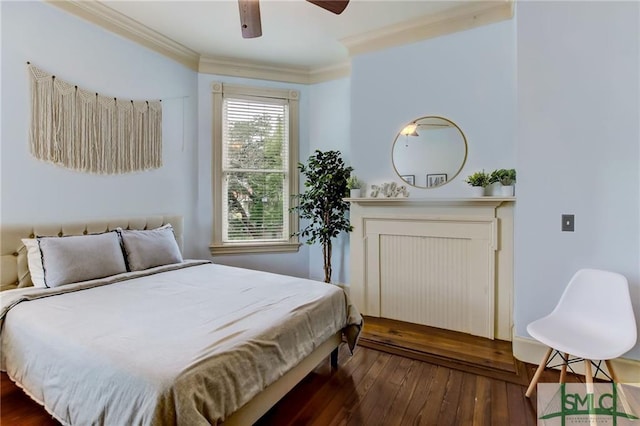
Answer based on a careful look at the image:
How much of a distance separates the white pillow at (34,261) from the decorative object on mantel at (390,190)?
2665 millimetres

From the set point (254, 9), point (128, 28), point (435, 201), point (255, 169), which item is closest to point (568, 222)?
point (435, 201)

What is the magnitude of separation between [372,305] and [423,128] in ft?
5.86

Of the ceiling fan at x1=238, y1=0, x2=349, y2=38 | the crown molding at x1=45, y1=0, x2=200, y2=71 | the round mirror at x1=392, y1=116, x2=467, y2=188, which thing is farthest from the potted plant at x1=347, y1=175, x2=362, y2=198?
the crown molding at x1=45, y1=0, x2=200, y2=71

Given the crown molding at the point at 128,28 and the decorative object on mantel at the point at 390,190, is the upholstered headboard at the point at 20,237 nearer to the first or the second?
the crown molding at the point at 128,28

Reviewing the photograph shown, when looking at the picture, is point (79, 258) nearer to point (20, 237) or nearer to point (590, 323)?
point (20, 237)

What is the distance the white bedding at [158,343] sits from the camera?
1128 mm

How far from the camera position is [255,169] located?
3834 mm

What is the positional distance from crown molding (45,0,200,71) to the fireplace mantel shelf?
236 centimetres

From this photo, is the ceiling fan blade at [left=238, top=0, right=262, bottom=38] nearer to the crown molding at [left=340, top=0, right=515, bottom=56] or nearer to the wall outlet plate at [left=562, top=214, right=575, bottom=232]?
the crown molding at [left=340, top=0, right=515, bottom=56]

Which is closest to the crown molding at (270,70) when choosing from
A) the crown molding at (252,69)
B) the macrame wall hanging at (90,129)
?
the crown molding at (252,69)

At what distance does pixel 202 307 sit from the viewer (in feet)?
5.79

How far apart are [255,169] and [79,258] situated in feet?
6.69

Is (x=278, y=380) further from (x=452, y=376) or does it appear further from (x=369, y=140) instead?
(x=369, y=140)

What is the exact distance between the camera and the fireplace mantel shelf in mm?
2548
